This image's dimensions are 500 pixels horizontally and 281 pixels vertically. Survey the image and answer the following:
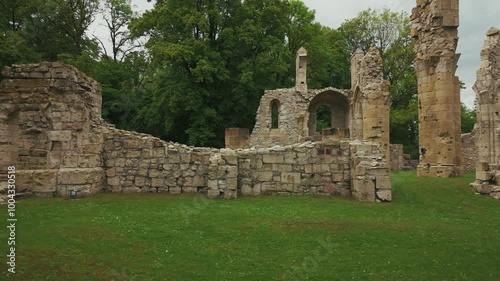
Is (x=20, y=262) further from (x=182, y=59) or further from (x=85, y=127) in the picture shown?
(x=182, y=59)

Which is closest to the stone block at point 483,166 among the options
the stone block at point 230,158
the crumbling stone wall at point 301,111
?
the stone block at point 230,158

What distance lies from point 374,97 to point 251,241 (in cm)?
1327

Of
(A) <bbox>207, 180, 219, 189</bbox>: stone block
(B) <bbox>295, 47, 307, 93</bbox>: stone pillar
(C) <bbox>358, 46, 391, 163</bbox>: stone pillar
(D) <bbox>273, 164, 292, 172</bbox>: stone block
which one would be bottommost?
(A) <bbox>207, 180, 219, 189</bbox>: stone block

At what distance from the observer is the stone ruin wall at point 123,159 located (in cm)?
1198

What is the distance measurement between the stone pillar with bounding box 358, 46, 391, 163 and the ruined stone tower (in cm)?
191

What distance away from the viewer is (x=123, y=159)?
13.1 meters

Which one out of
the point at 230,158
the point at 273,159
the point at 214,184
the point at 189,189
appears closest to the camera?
the point at 214,184

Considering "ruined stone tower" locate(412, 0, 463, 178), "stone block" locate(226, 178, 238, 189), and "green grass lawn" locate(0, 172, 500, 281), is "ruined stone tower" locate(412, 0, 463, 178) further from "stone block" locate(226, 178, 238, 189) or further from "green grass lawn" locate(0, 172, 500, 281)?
"stone block" locate(226, 178, 238, 189)

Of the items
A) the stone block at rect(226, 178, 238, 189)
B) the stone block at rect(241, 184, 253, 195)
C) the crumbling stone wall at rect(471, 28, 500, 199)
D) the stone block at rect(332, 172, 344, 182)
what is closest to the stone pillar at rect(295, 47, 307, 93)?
the crumbling stone wall at rect(471, 28, 500, 199)

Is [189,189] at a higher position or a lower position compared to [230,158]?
lower

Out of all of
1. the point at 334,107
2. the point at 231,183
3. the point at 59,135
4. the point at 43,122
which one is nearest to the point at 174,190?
the point at 231,183

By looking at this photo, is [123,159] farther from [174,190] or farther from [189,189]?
[189,189]

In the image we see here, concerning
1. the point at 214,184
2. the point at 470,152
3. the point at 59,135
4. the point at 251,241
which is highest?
the point at 59,135

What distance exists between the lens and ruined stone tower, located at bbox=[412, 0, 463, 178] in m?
18.2
